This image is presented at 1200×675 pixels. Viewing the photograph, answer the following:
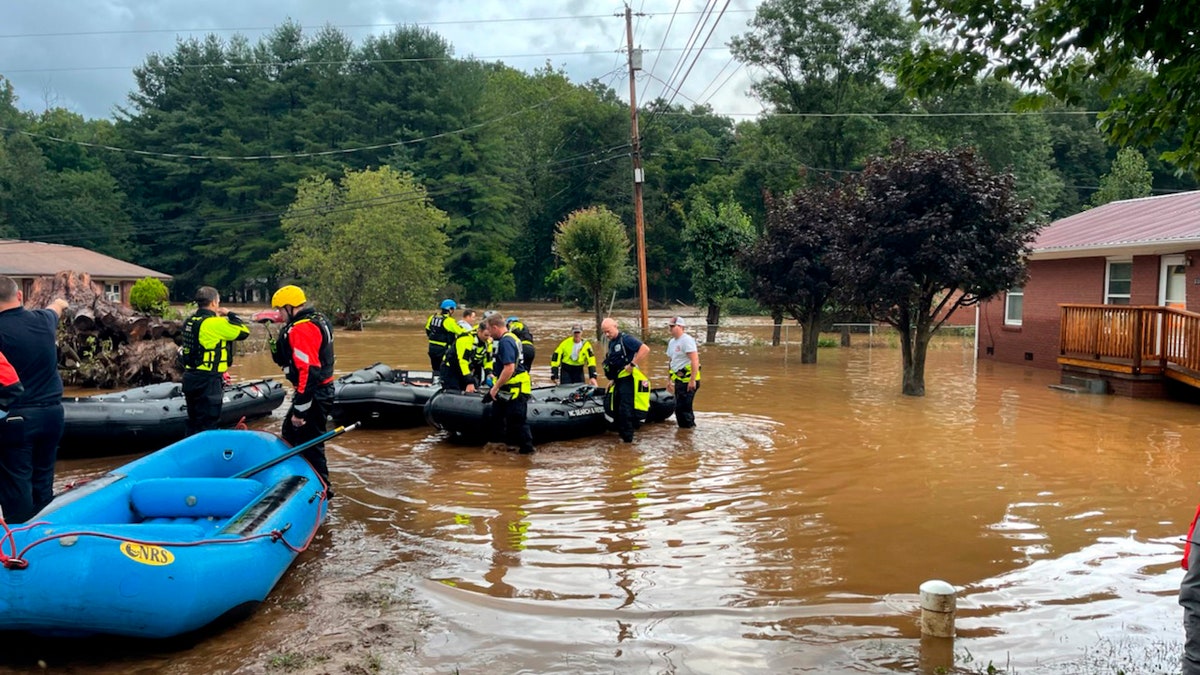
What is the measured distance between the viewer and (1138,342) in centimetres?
1516

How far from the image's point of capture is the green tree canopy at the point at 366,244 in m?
37.6

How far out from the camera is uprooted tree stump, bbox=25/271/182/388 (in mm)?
15695

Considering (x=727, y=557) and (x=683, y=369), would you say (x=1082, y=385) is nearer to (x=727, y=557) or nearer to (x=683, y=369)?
(x=683, y=369)

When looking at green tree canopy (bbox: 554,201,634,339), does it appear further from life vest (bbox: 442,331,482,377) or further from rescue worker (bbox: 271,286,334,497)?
rescue worker (bbox: 271,286,334,497)

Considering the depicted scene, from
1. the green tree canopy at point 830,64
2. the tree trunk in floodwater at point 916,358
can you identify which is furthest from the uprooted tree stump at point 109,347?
the green tree canopy at point 830,64

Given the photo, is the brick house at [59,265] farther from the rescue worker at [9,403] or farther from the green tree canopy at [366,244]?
the rescue worker at [9,403]

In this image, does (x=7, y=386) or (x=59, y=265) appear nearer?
(x=7, y=386)

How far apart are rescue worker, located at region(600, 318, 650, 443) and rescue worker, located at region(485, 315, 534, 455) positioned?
48.8 inches

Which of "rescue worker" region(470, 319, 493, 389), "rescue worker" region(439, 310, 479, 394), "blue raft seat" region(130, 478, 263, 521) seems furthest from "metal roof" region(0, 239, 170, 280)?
"blue raft seat" region(130, 478, 263, 521)

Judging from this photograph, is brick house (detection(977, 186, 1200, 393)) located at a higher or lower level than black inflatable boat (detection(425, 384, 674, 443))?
higher

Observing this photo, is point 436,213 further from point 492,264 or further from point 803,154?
point 803,154

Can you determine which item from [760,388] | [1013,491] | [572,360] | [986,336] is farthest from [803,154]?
[1013,491]

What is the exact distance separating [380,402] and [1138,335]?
12.9 meters

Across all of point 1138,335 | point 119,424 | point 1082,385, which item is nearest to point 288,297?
point 119,424
